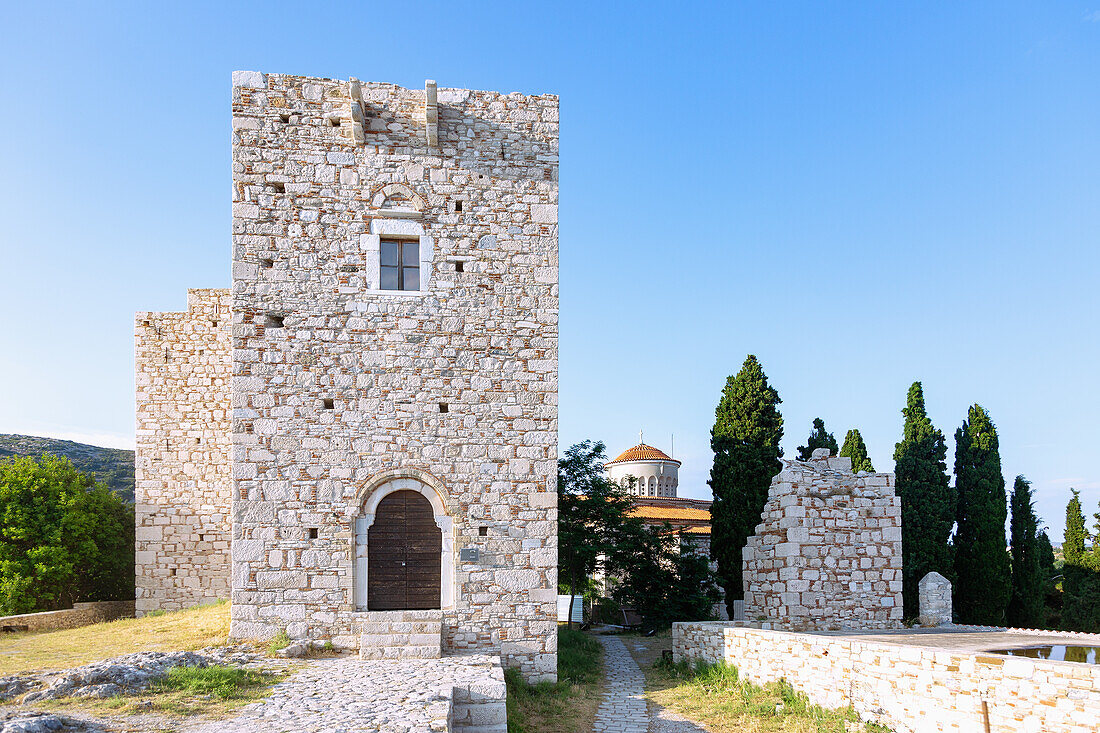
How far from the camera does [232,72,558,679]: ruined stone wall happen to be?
986cm

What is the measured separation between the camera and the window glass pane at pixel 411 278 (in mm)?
10531

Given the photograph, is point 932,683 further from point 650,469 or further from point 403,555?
point 650,469

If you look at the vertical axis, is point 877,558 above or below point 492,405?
below

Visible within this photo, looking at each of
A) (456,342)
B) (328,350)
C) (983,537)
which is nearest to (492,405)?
(456,342)

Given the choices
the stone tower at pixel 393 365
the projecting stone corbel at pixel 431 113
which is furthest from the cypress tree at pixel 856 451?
the projecting stone corbel at pixel 431 113

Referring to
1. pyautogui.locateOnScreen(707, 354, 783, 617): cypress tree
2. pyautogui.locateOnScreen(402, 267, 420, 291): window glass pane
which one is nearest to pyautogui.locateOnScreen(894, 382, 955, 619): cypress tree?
pyautogui.locateOnScreen(707, 354, 783, 617): cypress tree

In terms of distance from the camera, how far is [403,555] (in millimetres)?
10062

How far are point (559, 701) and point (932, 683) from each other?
454 cm

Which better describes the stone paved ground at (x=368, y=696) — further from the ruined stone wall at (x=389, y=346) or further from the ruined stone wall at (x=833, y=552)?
the ruined stone wall at (x=833, y=552)

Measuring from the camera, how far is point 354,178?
34.4 feet

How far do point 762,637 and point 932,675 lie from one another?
2.98 metres

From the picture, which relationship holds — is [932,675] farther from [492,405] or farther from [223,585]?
[223,585]

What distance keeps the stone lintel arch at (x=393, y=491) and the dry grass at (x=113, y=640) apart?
2.04 metres

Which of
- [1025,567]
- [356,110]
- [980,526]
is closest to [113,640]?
[356,110]
